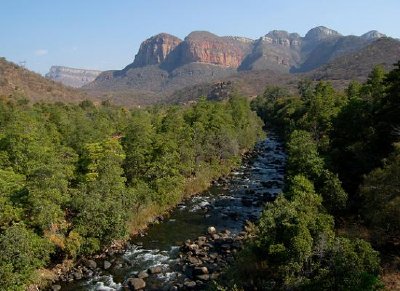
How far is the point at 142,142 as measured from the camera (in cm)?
5116

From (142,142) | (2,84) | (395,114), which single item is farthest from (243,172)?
(2,84)

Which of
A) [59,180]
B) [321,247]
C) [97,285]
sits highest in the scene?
[59,180]

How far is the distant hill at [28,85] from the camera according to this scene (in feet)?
460

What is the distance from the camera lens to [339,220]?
37.2m

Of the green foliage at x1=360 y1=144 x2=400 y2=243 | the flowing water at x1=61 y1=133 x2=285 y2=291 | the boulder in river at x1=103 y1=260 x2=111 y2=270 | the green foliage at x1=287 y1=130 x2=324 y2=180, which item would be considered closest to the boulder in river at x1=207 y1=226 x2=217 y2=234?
the flowing water at x1=61 y1=133 x2=285 y2=291

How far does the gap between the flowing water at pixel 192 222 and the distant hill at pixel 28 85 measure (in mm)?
93492

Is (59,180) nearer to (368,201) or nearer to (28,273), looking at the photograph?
(28,273)

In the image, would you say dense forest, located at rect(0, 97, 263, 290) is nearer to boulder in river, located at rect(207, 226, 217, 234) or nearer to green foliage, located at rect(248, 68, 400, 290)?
boulder in river, located at rect(207, 226, 217, 234)

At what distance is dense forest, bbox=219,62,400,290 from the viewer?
23.8 m

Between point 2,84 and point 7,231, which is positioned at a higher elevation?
point 2,84

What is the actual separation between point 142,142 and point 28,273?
81.9 feet

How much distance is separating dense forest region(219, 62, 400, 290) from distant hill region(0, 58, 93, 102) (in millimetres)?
112983

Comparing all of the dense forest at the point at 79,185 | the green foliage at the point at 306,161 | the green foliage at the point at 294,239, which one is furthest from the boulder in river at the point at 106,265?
the green foliage at the point at 306,161

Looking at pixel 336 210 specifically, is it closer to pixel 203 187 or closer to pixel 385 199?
pixel 385 199
